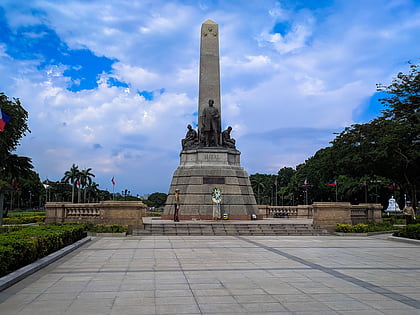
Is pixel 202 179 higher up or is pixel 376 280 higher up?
pixel 202 179

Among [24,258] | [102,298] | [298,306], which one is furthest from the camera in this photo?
[24,258]

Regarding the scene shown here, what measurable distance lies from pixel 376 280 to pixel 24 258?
26.8 feet

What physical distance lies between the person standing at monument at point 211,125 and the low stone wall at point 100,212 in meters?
8.62

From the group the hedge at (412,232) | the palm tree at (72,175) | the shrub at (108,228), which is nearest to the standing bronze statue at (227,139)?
the shrub at (108,228)

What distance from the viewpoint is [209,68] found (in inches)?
1152

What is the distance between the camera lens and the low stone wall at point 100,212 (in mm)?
20844

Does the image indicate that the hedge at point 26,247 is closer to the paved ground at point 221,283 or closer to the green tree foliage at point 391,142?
the paved ground at point 221,283

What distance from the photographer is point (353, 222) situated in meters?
23.3

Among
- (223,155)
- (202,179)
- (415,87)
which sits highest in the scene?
(415,87)

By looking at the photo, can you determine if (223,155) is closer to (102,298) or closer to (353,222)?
(353,222)

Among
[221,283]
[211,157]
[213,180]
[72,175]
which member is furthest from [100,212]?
[72,175]

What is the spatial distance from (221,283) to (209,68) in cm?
2273

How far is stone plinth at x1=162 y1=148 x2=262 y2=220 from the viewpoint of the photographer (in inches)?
1003

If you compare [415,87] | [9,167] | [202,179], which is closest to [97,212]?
[202,179]
